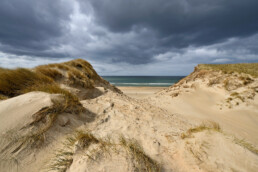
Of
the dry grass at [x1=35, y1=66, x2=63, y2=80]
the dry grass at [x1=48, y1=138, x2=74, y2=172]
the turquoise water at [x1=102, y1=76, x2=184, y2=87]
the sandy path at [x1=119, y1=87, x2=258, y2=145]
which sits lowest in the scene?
the turquoise water at [x1=102, y1=76, x2=184, y2=87]

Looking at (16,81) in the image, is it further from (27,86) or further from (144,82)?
(144,82)

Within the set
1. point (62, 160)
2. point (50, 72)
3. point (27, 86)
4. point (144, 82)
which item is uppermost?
point (50, 72)

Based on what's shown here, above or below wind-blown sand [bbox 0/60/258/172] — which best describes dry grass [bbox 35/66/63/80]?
above

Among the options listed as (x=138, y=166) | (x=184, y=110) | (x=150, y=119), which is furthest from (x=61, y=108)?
(x=184, y=110)

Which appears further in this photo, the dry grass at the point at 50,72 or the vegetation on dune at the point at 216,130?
the dry grass at the point at 50,72

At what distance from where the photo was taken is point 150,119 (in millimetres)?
3344

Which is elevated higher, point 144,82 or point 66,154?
point 66,154

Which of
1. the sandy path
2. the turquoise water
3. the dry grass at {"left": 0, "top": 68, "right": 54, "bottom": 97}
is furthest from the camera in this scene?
the turquoise water

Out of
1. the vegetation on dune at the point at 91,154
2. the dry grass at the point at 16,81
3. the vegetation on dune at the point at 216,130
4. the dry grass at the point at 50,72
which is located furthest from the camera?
the dry grass at the point at 50,72

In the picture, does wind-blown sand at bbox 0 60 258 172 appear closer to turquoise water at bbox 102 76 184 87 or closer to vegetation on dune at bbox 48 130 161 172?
vegetation on dune at bbox 48 130 161 172

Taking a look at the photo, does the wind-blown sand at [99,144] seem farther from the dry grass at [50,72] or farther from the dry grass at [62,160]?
the dry grass at [50,72]

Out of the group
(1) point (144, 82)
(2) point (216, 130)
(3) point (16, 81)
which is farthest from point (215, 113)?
(1) point (144, 82)

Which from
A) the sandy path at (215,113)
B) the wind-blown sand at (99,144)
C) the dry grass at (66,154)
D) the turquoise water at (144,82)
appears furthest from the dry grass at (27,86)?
the turquoise water at (144,82)

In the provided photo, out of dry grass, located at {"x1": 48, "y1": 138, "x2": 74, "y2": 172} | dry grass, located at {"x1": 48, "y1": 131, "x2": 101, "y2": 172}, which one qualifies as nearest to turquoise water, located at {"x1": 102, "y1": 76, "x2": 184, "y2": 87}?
dry grass, located at {"x1": 48, "y1": 131, "x2": 101, "y2": 172}
